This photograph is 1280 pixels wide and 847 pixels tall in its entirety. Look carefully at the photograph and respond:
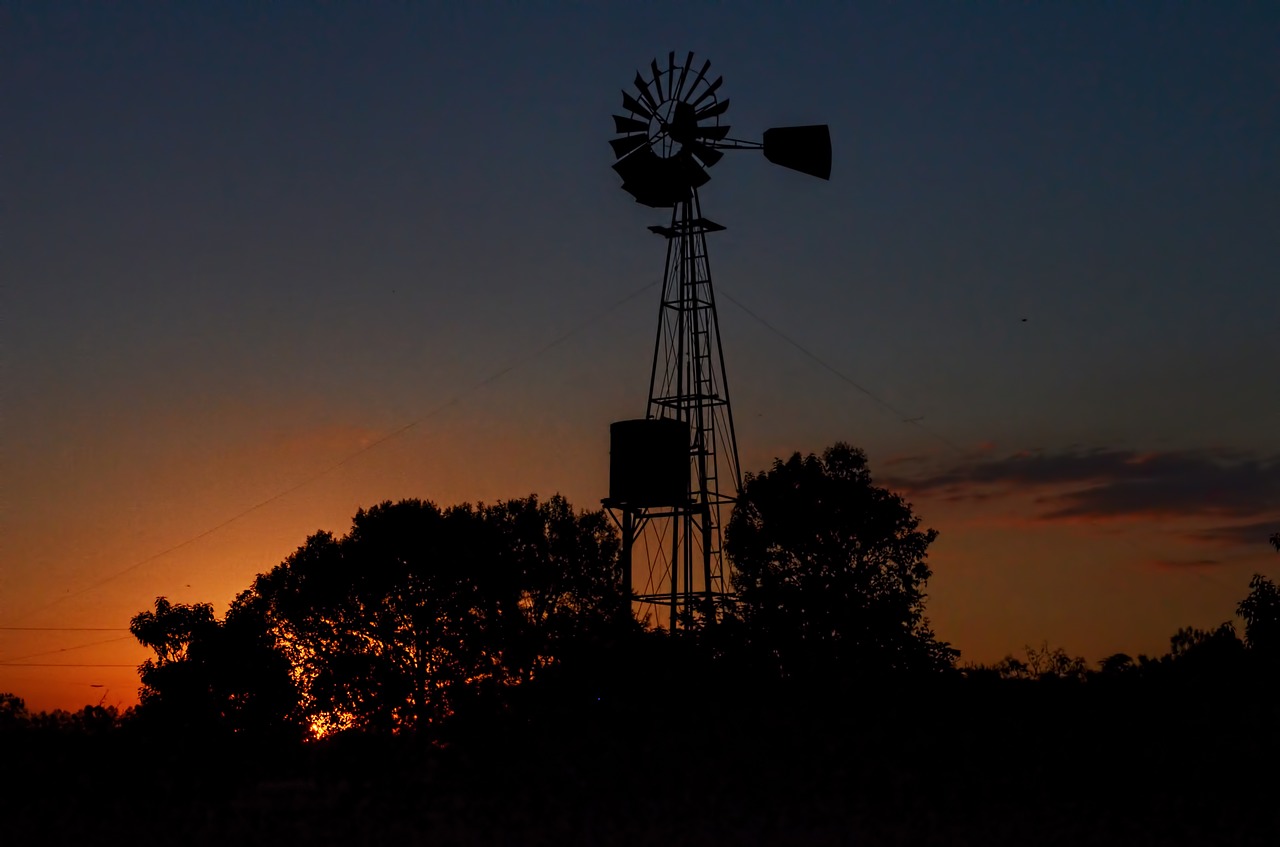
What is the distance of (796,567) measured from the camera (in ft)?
165

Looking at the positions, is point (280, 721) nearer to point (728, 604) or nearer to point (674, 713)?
point (728, 604)

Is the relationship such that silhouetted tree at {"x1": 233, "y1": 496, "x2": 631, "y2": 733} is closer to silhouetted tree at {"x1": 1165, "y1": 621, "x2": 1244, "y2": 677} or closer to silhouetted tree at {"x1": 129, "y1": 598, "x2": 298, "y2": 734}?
silhouetted tree at {"x1": 129, "y1": 598, "x2": 298, "y2": 734}

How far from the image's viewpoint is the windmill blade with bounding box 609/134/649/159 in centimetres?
3850

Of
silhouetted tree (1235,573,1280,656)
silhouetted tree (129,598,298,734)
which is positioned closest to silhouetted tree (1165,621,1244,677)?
silhouetted tree (1235,573,1280,656)

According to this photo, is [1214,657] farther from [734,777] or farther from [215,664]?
[215,664]

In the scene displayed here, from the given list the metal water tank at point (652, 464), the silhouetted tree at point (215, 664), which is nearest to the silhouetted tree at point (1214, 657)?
the metal water tank at point (652, 464)

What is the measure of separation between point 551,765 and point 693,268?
63.7 feet

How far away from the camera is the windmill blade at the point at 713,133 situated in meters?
38.0

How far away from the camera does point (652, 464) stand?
3816cm

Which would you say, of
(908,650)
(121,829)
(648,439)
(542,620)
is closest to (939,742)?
(121,829)

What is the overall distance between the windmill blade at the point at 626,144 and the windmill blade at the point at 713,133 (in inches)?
64.5

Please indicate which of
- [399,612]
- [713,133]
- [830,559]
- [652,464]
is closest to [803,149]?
[713,133]

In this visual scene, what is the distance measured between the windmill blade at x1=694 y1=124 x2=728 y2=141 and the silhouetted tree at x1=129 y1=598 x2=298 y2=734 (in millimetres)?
30830

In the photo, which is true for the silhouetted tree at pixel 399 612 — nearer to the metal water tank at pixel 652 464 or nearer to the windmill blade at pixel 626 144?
the metal water tank at pixel 652 464
